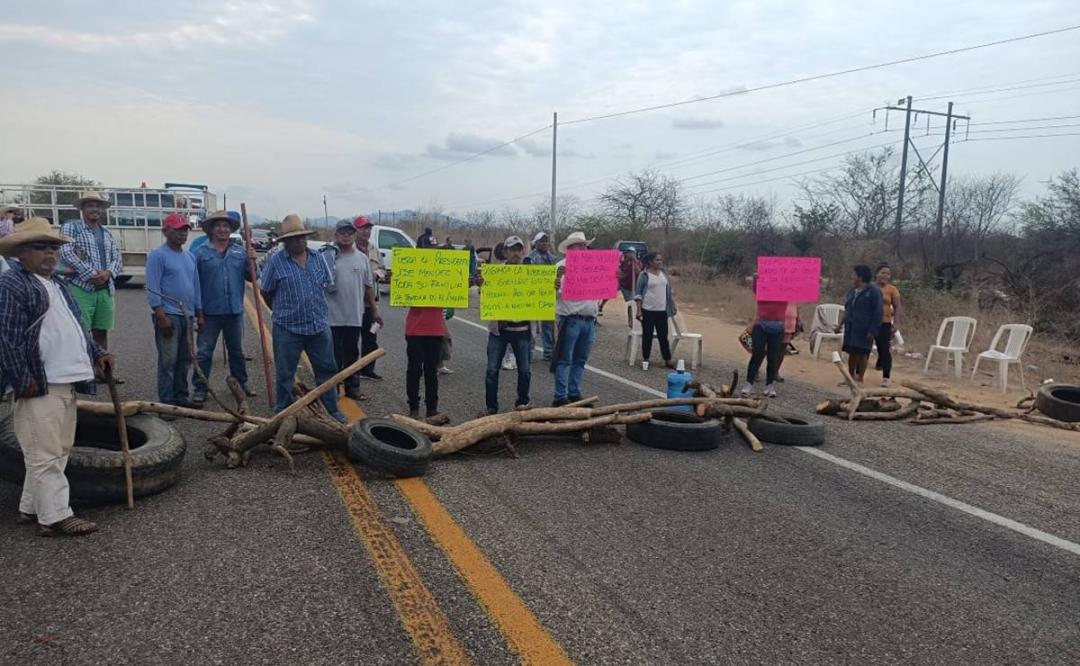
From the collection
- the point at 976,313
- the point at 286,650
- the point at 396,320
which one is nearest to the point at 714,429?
the point at 286,650

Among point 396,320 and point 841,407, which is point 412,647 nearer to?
point 841,407

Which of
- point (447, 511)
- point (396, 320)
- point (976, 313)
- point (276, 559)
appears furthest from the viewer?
point (976, 313)

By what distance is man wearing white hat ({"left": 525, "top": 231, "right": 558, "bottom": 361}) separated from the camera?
7.92m

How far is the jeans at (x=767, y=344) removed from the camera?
910 cm

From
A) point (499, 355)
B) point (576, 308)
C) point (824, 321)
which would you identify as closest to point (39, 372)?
point (499, 355)

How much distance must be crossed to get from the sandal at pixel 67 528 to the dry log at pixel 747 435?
→ 4.94 m

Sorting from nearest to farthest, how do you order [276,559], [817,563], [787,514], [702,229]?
[276,559] → [817,563] → [787,514] → [702,229]

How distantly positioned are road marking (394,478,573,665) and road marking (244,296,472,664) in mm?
223

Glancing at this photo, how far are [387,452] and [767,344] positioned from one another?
5777mm

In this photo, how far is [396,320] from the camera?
608 inches

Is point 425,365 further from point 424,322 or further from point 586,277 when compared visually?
point 586,277

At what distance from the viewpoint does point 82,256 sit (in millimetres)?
6871

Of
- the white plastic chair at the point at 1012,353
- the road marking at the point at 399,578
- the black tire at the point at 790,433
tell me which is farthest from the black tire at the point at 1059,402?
the road marking at the point at 399,578

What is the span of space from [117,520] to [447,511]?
74.0 inches
